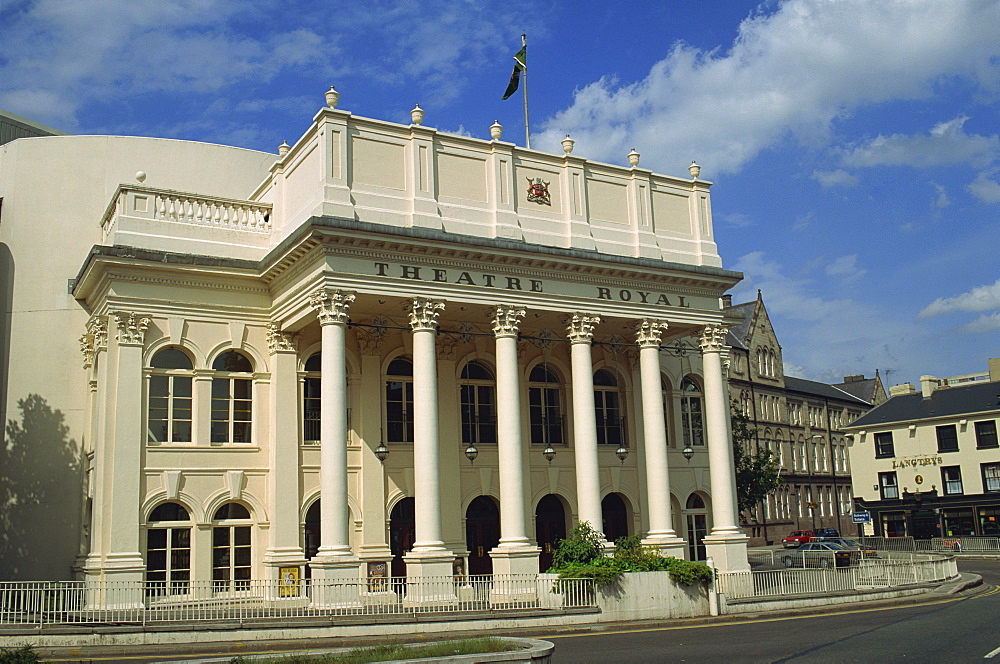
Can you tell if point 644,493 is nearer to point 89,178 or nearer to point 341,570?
point 341,570

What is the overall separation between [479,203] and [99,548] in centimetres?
1453

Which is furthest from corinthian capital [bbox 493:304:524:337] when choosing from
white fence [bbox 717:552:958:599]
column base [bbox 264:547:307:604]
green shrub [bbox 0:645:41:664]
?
green shrub [bbox 0:645:41:664]

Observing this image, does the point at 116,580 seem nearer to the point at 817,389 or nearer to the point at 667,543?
the point at 667,543

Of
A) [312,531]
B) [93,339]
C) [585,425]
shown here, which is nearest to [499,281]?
[585,425]

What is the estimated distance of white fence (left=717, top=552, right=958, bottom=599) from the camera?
2784 centimetres

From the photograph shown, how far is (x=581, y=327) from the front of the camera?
1189 inches

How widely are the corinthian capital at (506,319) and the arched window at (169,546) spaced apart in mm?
10393

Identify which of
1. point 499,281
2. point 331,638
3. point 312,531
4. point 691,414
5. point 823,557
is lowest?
point 331,638

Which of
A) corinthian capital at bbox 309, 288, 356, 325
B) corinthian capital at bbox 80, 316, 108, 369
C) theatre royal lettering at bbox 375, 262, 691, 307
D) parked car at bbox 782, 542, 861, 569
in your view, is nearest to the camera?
corinthian capital at bbox 309, 288, 356, 325

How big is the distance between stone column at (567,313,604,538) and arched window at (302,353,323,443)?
796 cm

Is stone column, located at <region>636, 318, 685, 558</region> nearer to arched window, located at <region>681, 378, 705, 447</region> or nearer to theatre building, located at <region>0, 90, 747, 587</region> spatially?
theatre building, located at <region>0, 90, 747, 587</region>

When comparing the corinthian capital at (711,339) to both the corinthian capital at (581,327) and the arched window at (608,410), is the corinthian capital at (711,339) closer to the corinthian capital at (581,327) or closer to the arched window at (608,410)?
the arched window at (608,410)

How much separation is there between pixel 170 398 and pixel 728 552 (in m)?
17.8

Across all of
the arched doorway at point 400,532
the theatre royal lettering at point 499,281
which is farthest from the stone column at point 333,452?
the arched doorway at point 400,532
